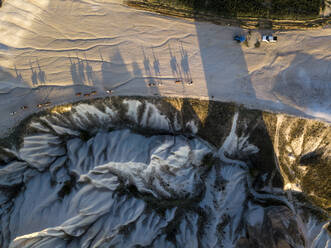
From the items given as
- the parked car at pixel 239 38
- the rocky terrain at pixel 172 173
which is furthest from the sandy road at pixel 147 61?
the rocky terrain at pixel 172 173

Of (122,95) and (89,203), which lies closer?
(89,203)

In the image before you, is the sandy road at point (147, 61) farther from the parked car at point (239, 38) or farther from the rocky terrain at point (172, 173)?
the rocky terrain at point (172, 173)

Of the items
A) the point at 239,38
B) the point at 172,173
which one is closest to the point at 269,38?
the point at 239,38

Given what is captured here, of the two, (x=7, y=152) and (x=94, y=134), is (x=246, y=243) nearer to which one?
(x=94, y=134)

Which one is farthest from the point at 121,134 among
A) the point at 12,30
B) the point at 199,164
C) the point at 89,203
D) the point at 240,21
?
the point at 240,21

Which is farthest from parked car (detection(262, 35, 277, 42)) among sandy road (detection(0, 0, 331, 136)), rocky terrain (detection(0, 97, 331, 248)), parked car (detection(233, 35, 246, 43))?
rocky terrain (detection(0, 97, 331, 248))

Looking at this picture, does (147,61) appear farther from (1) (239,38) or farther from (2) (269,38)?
(2) (269,38)

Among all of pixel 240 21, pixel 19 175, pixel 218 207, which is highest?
pixel 240 21
